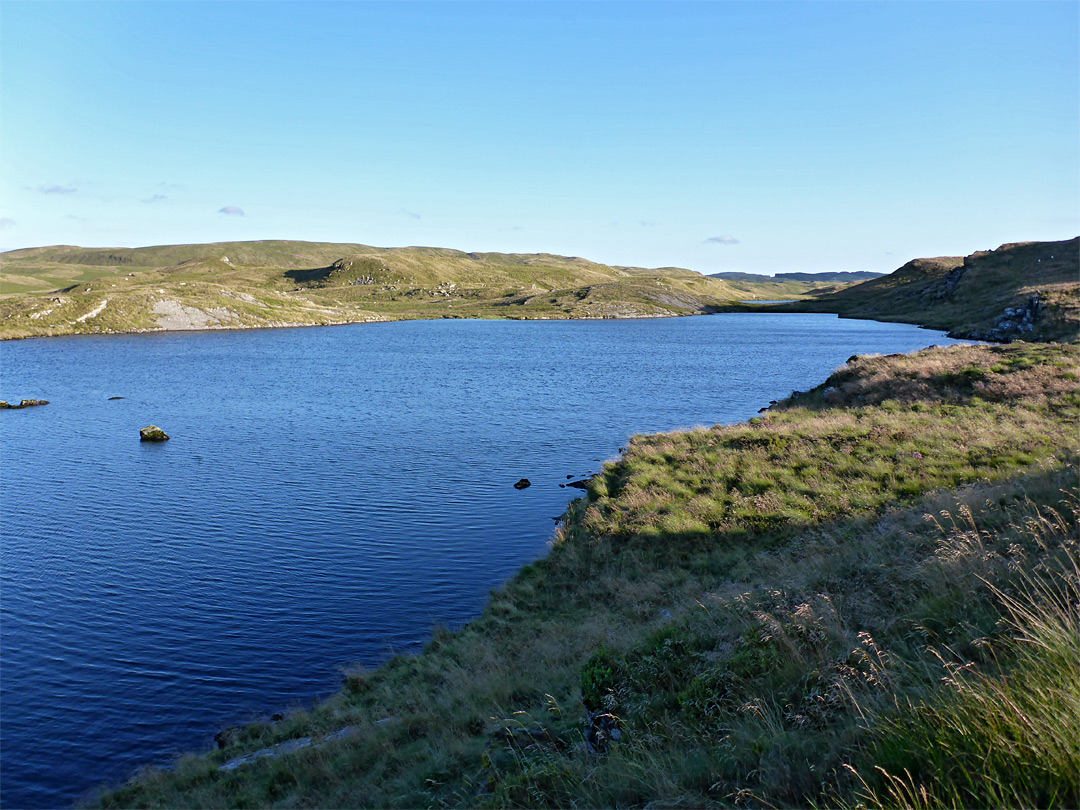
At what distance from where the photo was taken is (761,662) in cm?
1074

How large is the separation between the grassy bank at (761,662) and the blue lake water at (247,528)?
2651mm

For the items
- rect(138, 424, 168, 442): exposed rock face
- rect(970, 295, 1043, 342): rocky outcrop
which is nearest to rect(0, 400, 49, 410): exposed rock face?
rect(138, 424, 168, 442): exposed rock face

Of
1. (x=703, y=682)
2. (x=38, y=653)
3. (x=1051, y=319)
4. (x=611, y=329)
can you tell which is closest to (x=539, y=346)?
(x=611, y=329)

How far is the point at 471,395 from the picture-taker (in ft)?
221

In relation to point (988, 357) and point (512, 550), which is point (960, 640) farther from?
point (988, 357)

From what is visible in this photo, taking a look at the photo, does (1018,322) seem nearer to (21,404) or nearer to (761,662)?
(761,662)

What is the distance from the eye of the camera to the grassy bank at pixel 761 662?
6.81 metres

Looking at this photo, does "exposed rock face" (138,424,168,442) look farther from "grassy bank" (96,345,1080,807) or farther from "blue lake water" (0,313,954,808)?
"grassy bank" (96,345,1080,807)

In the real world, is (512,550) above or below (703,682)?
below

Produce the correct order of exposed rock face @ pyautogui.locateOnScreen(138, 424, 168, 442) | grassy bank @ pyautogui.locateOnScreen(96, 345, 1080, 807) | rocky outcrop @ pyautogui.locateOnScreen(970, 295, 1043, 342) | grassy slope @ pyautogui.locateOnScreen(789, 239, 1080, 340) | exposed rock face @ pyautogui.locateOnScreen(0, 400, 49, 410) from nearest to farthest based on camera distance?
grassy bank @ pyautogui.locateOnScreen(96, 345, 1080, 807) → exposed rock face @ pyautogui.locateOnScreen(138, 424, 168, 442) → exposed rock face @ pyautogui.locateOnScreen(0, 400, 49, 410) → rocky outcrop @ pyautogui.locateOnScreen(970, 295, 1043, 342) → grassy slope @ pyautogui.locateOnScreen(789, 239, 1080, 340)

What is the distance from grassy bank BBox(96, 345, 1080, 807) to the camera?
22.3 feet

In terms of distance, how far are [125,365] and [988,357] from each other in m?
103

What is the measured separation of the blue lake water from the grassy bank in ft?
8.70

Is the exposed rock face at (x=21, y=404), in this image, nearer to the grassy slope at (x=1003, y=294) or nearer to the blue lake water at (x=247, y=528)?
the blue lake water at (x=247, y=528)
